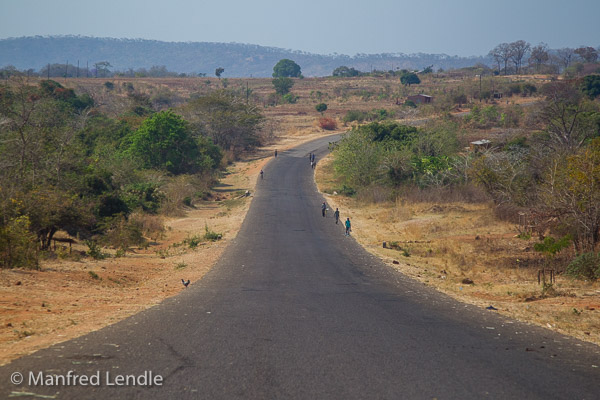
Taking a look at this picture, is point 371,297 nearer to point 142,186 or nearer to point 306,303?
point 306,303

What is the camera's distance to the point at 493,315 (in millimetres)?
11836

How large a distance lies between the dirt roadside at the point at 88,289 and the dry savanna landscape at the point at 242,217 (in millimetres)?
52

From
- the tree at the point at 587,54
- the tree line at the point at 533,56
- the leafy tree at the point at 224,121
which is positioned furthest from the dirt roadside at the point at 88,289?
the tree at the point at 587,54

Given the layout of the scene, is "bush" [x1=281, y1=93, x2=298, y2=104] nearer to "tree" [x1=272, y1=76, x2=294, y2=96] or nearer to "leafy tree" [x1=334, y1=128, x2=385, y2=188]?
"tree" [x1=272, y1=76, x2=294, y2=96]

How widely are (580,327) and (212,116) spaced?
55670mm

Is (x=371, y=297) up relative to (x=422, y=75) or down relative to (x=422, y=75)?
down

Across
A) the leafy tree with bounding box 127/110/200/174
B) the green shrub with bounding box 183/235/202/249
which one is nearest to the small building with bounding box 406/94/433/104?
the leafy tree with bounding box 127/110/200/174

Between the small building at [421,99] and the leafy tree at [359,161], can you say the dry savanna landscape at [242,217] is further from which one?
the small building at [421,99]

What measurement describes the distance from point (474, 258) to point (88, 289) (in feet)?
47.8

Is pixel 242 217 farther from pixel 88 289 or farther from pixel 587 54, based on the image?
pixel 587 54

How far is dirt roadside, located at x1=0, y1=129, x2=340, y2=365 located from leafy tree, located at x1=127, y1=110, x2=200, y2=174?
60.5 ft

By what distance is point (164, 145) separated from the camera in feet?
147

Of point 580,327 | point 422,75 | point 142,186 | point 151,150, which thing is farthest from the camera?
point 422,75

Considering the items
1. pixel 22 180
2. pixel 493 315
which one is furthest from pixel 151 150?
pixel 493 315
